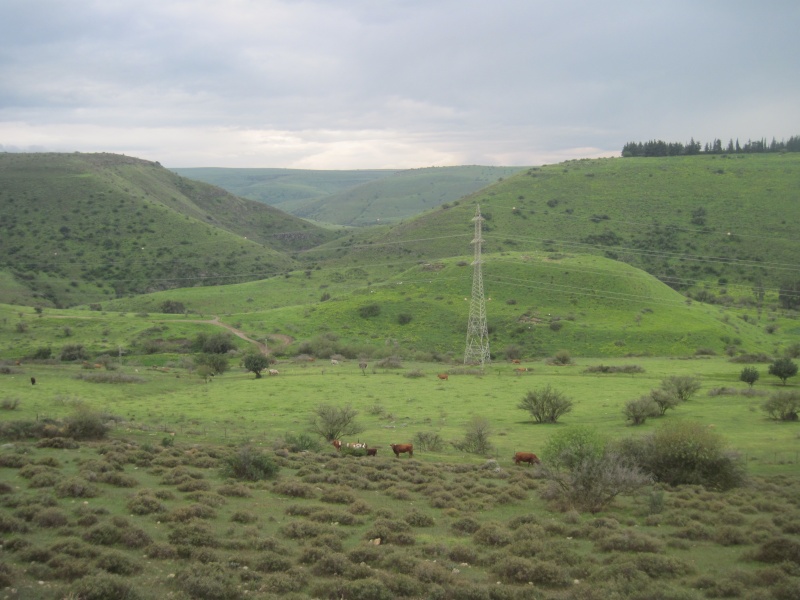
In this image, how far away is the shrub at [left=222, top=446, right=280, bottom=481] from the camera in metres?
26.8

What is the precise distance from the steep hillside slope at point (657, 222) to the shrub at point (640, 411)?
Answer: 8270cm

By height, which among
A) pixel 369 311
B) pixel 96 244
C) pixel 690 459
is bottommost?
pixel 369 311

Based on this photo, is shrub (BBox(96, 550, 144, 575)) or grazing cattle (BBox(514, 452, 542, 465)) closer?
shrub (BBox(96, 550, 144, 575))

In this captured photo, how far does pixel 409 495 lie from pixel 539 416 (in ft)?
74.1

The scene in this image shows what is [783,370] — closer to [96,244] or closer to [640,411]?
[640,411]

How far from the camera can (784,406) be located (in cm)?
4328

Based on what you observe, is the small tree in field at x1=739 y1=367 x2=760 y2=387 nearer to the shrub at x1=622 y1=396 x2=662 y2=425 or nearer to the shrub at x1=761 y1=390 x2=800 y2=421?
the shrub at x1=761 y1=390 x2=800 y2=421

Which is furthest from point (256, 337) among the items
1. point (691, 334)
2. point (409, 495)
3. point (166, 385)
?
point (409, 495)

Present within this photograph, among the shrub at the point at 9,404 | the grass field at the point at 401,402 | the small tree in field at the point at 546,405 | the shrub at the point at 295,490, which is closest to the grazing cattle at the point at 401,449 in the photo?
Result: the grass field at the point at 401,402

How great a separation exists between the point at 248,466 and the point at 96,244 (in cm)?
13519

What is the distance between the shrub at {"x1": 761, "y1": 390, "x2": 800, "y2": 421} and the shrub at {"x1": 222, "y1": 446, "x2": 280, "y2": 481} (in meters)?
35.4

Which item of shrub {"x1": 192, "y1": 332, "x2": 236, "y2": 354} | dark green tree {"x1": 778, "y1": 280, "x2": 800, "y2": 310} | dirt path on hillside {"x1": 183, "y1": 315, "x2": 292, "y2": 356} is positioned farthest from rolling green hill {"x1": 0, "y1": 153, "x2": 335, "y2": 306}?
dark green tree {"x1": 778, "y1": 280, "x2": 800, "y2": 310}

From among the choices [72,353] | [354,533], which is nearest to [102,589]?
[354,533]

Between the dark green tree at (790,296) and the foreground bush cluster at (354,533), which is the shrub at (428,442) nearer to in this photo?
the foreground bush cluster at (354,533)
